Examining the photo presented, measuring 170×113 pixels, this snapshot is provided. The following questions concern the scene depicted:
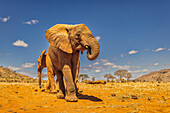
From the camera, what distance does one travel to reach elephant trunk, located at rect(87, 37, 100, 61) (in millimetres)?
7367

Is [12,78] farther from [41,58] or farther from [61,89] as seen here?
[61,89]

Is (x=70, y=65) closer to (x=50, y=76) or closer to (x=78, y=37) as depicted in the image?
(x=78, y=37)

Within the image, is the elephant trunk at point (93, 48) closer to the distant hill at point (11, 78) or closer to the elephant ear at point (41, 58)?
the elephant ear at point (41, 58)

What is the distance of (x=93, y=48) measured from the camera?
7500mm

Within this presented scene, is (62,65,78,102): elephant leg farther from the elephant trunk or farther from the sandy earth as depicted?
the elephant trunk

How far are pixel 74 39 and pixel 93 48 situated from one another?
142 cm

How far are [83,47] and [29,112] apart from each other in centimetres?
409

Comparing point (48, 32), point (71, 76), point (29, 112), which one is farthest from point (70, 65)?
point (29, 112)

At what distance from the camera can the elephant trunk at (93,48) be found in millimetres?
7367

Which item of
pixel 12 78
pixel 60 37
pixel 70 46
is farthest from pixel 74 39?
pixel 12 78

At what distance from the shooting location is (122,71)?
48.3 m

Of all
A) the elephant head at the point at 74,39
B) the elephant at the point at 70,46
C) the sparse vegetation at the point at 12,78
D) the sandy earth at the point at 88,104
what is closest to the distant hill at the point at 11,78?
the sparse vegetation at the point at 12,78

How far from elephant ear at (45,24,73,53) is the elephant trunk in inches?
49.8

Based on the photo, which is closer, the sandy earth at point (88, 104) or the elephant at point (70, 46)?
the sandy earth at point (88, 104)
